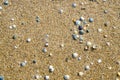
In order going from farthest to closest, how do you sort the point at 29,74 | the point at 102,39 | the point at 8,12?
the point at 8,12 → the point at 102,39 → the point at 29,74

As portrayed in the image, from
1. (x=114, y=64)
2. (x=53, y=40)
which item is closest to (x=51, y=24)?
(x=53, y=40)

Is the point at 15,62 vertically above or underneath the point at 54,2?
underneath

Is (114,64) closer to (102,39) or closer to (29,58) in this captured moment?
(102,39)

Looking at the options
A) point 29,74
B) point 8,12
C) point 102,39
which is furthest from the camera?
point 8,12

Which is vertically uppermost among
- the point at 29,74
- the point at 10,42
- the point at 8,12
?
the point at 8,12

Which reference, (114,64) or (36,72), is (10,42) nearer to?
(36,72)

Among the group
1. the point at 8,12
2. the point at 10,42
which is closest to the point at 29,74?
the point at 10,42

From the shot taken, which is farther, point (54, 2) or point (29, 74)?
point (54, 2)
